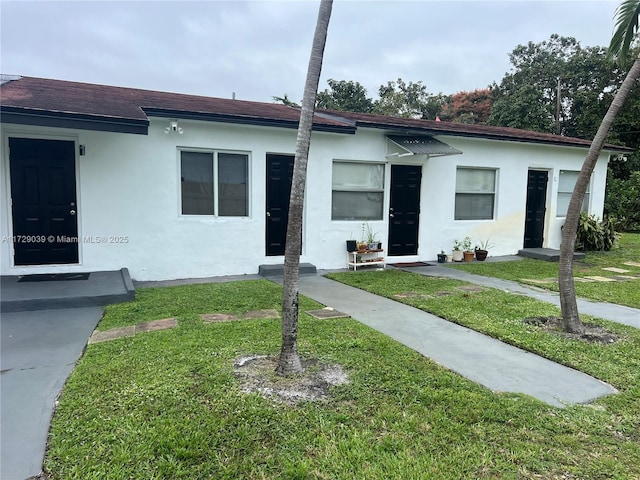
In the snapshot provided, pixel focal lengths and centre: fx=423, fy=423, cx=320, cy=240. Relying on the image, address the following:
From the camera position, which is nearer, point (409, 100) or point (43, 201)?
point (43, 201)

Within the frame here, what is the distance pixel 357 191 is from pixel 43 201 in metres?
5.64

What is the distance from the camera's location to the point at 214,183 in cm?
768

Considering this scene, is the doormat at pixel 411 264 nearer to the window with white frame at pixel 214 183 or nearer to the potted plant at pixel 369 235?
the potted plant at pixel 369 235

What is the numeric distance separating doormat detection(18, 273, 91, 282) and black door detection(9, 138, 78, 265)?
0.86 ft

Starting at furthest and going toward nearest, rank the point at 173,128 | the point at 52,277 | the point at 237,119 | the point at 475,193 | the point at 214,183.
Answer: the point at 475,193 < the point at 214,183 < the point at 237,119 < the point at 173,128 < the point at 52,277

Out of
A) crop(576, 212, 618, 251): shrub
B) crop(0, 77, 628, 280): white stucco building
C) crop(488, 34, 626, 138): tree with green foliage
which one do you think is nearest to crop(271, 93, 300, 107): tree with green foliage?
crop(488, 34, 626, 138): tree with green foliage

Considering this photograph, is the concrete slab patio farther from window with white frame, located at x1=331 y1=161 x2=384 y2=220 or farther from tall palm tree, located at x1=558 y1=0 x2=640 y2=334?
tall palm tree, located at x1=558 y1=0 x2=640 y2=334

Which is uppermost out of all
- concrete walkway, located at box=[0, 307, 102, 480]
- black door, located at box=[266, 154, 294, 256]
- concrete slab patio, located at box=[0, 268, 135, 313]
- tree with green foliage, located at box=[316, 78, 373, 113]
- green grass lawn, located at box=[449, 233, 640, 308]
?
tree with green foliage, located at box=[316, 78, 373, 113]

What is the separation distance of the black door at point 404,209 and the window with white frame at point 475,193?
126 cm

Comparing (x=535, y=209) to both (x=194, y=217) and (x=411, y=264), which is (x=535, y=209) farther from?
(x=194, y=217)

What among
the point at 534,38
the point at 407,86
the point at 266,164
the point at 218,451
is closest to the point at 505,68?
the point at 534,38

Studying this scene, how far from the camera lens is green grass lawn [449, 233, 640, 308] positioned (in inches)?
259

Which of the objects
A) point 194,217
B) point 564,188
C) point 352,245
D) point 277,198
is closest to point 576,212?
point 352,245

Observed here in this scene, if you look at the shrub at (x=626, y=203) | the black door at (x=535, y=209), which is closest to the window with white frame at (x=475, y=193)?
the black door at (x=535, y=209)
